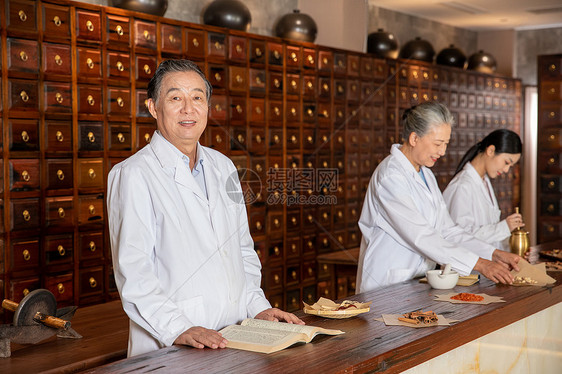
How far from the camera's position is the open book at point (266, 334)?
1.83 meters

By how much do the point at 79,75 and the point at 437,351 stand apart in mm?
2929

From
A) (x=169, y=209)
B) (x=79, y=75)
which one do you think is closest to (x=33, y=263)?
(x=79, y=75)

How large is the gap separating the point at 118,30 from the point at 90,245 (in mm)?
1379

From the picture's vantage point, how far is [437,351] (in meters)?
2.06

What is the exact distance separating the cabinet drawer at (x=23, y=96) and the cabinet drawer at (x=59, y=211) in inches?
21.6

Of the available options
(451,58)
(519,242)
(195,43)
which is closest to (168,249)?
(519,242)

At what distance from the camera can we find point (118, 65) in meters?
4.35

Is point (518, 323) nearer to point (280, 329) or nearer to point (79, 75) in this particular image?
point (280, 329)

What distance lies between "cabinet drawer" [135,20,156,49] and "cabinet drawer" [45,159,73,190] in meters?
0.96

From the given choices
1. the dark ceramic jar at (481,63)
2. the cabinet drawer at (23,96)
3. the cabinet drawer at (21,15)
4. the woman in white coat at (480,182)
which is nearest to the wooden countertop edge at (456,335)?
the woman in white coat at (480,182)

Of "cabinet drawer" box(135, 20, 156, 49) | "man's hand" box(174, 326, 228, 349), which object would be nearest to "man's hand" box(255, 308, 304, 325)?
"man's hand" box(174, 326, 228, 349)

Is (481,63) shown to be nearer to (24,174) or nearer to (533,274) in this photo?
(533,274)

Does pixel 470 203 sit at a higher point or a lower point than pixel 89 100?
lower

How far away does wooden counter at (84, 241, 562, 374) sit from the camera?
1.71 meters
